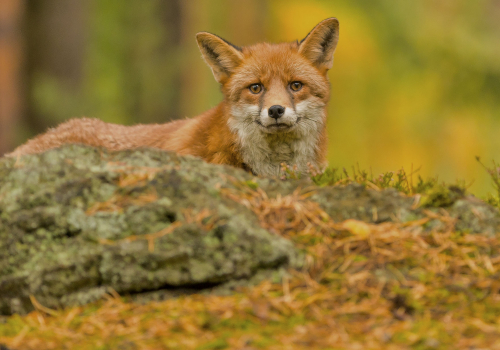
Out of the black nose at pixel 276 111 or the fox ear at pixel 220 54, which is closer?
the black nose at pixel 276 111

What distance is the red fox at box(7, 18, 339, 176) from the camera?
19.5 feet

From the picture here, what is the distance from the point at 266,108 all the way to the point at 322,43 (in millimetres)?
1376

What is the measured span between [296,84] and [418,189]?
247 centimetres

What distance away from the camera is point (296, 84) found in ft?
20.0

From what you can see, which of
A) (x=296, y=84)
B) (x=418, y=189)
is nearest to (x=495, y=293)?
(x=418, y=189)

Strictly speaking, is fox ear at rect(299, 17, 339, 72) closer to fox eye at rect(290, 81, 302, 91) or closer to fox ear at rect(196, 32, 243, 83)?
fox eye at rect(290, 81, 302, 91)

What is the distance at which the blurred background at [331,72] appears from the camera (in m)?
12.6

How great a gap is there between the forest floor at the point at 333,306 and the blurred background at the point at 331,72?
1020 centimetres

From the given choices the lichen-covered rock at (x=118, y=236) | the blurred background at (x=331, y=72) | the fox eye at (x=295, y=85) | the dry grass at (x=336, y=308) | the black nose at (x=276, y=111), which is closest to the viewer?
the dry grass at (x=336, y=308)

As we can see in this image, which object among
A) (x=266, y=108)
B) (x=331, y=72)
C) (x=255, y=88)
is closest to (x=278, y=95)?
(x=266, y=108)

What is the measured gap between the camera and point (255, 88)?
20.0 ft

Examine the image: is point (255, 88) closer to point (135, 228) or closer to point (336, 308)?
point (135, 228)

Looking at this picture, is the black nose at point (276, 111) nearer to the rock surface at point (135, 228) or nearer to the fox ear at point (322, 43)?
the fox ear at point (322, 43)

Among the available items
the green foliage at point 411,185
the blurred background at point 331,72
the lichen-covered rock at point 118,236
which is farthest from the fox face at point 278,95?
the blurred background at point 331,72
